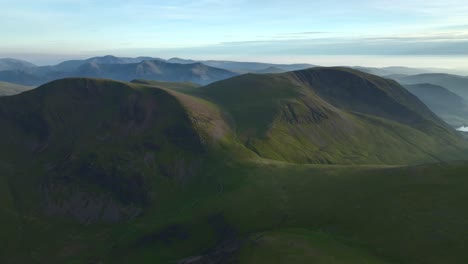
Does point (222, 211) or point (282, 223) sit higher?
point (282, 223)

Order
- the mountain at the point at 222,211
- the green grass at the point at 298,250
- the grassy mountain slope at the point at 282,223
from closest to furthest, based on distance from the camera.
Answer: the green grass at the point at 298,250, the grassy mountain slope at the point at 282,223, the mountain at the point at 222,211

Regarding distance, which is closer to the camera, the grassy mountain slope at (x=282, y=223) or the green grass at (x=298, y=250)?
the green grass at (x=298, y=250)

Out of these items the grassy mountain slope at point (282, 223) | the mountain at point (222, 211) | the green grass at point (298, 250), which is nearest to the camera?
the green grass at point (298, 250)

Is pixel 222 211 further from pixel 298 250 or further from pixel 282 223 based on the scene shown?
pixel 298 250

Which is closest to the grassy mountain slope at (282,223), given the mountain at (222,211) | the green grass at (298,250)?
the green grass at (298,250)

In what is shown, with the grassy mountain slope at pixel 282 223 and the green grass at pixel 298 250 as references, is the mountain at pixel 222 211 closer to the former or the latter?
the green grass at pixel 298 250

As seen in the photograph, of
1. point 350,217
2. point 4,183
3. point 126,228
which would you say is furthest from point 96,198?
point 350,217

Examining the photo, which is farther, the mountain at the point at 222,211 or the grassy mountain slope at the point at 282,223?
the mountain at the point at 222,211

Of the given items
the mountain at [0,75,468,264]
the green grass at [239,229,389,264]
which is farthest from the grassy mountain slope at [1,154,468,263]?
the mountain at [0,75,468,264]

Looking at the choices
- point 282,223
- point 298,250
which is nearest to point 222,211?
point 282,223

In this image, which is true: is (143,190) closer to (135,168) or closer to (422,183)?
(135,168)

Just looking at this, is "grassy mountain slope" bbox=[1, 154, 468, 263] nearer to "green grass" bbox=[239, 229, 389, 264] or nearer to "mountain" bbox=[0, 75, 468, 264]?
"green grass" bbox=[239, 229, 389, 264]

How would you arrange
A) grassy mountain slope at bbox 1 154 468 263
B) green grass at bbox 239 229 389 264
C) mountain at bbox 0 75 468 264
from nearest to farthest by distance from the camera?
green grass at bbox 239 229 389 264
grassy mountain slope at bbox 1 154 468 263
mountain at bbox 0 75 468 264
